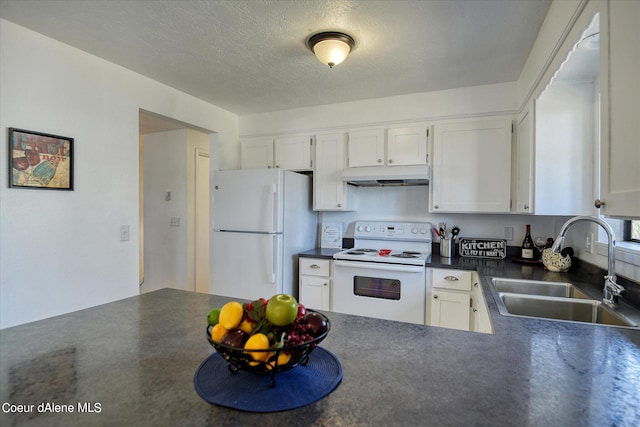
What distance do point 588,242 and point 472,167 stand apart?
3.27ft

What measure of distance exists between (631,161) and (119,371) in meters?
1.46

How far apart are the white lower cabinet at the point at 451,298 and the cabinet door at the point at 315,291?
871mm

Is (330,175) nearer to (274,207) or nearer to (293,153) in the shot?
(293,153)

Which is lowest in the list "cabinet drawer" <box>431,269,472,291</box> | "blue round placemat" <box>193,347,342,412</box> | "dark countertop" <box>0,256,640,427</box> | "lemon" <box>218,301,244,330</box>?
"cabinet drawer" <box>431,269,472,291</box>

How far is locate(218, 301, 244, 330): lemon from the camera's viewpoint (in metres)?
0.74

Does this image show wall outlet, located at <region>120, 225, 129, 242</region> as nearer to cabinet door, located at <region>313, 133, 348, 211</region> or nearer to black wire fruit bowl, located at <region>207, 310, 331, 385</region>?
cabinet door, located at <region>313, 133, 348, 211</region>

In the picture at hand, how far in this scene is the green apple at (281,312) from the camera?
72 cm

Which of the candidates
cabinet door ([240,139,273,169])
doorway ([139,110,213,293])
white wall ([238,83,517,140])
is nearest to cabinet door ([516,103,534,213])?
white wall ([238,83,517,140])

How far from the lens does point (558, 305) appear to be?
62.6 inches

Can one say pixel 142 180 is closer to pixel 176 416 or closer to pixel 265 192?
pixel 265 192

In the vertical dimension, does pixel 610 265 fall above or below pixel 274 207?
below

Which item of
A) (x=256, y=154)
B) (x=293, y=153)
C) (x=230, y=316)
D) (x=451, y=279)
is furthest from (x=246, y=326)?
(x=256, y=154)

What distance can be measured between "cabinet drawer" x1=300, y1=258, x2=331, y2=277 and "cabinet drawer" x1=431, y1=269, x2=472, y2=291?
92 cm

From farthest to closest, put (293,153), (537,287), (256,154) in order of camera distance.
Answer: (256,154) < (293,153) < (537,287)
